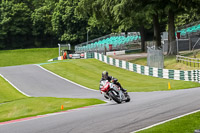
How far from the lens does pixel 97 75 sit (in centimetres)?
4000

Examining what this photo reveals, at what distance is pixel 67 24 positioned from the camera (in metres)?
82.9

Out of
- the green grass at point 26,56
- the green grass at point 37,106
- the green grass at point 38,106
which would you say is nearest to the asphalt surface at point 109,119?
the green grass at point 38,106

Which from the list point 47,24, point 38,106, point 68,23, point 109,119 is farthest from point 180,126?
point 47,24

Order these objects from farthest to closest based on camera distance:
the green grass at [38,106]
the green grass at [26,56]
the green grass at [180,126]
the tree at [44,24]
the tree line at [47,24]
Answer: the tree at [44,24] < the tree line at [47,24] < the green grass at [26,56] < the green grass at [38,106] < the green grass at [180,126]

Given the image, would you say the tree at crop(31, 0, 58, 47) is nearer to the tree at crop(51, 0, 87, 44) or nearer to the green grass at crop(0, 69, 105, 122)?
the tree at crop(51, 0, 87, 44)

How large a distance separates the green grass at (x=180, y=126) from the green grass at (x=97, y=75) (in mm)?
15363

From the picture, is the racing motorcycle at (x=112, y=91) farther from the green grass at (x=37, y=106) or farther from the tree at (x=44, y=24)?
the tree at (x=44, y=24)

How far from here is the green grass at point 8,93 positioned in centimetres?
2790

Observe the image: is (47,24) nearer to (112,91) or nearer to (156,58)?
(156,58)

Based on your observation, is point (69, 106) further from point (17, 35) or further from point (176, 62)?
point (17, 35)

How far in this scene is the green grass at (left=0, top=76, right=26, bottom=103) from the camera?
27.9 metres

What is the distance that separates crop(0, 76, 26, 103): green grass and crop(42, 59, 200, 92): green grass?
6228mm

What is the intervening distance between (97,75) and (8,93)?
11995 millimetres

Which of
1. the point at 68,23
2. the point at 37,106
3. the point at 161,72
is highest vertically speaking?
the point at 68,23
